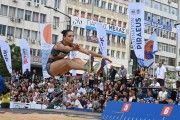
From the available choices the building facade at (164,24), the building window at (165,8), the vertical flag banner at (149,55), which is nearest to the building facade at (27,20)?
the building facade at (164,24)

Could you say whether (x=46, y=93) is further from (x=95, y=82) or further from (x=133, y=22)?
(x=133, y=22)

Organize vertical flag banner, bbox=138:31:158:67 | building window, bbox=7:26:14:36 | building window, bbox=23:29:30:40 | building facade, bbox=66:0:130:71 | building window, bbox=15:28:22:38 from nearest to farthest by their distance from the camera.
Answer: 1. vertical flag banner, bbox=138:31:158:67
2. building window, bbox=7:26:14:36
3. building window, bbox=15:28:22:38
4. building window, bbox=23:29:30:40
5. building facade, bbox=66:0:130:71

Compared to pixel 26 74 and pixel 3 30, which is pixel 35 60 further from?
pixel 26 74

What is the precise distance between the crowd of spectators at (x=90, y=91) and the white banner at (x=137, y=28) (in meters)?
1.22

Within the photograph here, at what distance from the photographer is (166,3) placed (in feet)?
299

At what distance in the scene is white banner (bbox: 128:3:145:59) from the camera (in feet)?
77.4

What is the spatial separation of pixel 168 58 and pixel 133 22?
6679 cm

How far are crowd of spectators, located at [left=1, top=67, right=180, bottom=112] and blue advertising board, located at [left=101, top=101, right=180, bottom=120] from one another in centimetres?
280

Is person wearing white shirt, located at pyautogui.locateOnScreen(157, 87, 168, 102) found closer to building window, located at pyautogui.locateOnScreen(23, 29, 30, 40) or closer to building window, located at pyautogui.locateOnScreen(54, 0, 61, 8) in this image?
building window, located at pyautogui.locateOnScreen(23, 29, 30, 40)

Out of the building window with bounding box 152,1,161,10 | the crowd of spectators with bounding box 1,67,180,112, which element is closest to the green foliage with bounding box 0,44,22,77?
the crowd of spectators with bounding box 1,67,180,112

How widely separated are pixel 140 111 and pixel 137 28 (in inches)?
350

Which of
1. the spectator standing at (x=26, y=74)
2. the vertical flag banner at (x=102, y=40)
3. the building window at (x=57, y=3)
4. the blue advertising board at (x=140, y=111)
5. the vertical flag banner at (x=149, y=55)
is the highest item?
the building window at (x=57, y=3)

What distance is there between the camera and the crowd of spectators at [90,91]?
2098cm

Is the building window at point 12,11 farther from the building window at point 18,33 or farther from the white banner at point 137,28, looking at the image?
the white banner at point 137,28
